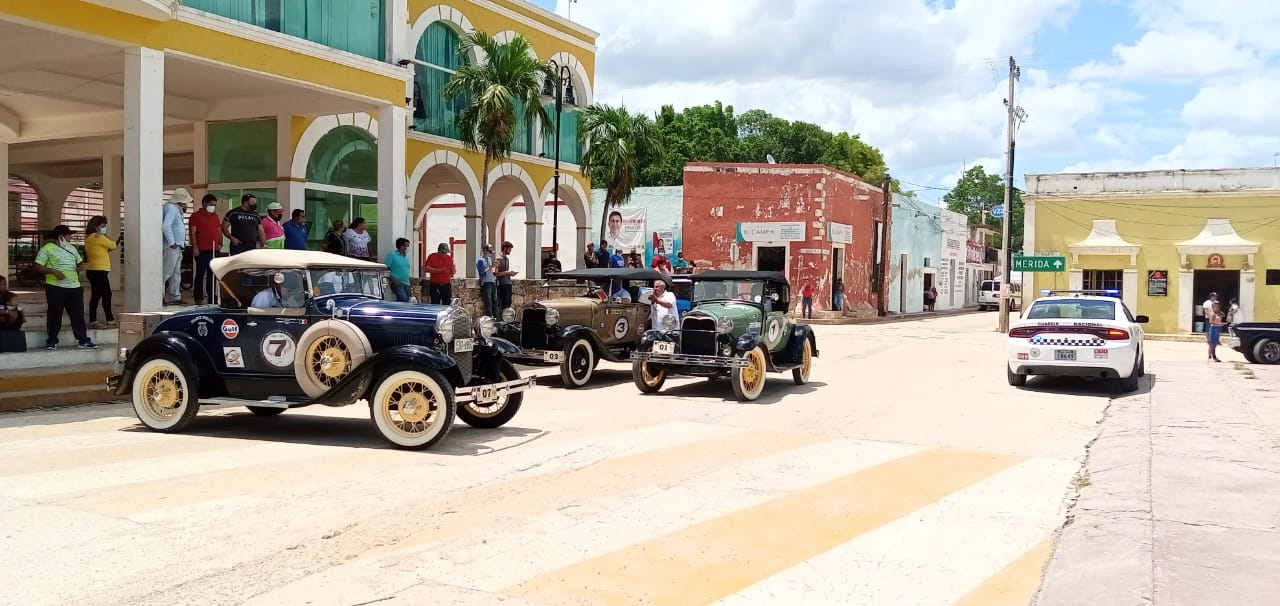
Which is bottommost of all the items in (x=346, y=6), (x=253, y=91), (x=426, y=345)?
(x=426, y=345)

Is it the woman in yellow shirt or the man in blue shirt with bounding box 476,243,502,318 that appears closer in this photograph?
the woman in yellow shirt

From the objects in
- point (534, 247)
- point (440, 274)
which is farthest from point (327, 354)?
point (534, 247)

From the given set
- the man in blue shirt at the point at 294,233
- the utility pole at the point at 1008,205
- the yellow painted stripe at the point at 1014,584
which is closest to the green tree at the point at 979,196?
the utility pole at the point at 1008,205

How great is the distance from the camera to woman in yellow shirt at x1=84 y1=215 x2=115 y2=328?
12.6m

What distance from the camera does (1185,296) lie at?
3525 centimetres

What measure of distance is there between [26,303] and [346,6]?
653 cm

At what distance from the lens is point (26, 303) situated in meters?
14.0

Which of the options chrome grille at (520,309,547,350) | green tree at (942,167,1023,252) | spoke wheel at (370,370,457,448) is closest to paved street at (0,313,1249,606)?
spoke wheel at (370,370,457,448)

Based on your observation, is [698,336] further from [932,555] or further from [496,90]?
[496,90]

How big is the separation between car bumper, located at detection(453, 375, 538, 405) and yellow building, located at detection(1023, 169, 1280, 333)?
31650 millimetres

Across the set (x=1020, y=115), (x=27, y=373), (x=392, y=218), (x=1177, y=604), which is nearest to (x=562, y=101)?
(x=392, y=218)

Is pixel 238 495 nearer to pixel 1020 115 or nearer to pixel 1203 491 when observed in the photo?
pixel 1203 491

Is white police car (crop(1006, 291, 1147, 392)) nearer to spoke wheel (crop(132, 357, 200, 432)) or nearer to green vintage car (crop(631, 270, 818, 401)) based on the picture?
green vintage car (crop(631, 270, 818, 401))

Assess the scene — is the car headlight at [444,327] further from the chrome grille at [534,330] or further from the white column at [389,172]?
the white column at [389,172]
